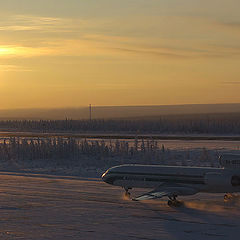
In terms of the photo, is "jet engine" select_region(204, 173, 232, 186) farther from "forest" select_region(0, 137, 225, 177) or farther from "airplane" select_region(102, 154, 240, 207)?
"forest" select_region(0, 137, 225, 177)

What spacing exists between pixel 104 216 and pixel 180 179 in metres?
5.99

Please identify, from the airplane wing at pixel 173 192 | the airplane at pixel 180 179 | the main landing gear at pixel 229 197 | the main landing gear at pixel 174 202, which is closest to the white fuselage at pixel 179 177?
the airplane at pixel 180 179

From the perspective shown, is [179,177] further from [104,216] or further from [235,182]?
[104,216]

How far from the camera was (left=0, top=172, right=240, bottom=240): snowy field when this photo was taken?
84.5 feet

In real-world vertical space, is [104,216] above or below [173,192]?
below

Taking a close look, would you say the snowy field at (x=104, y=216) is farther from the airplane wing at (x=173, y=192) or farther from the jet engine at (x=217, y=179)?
the jet engine at (x=217, y=179)

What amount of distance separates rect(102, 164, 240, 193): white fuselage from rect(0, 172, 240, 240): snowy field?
1446mm

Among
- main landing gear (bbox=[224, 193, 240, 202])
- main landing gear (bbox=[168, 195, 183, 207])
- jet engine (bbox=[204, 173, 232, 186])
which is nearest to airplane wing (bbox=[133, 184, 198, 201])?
main landing gear (bbox=[168, 195, 183, 207])

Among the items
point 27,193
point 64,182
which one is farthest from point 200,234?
point 64,182

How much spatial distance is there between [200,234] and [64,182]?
22660mm

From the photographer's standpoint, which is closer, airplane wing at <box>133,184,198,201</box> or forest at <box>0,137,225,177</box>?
airplane wing at <box>133,184,198,201</box>

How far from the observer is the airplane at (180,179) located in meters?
30.8

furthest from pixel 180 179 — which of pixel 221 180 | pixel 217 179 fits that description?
pixel 221 180

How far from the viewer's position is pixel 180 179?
107 ft
